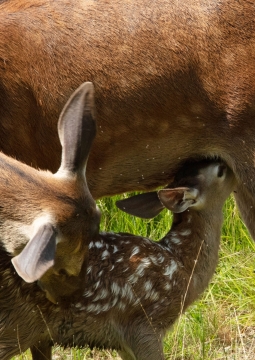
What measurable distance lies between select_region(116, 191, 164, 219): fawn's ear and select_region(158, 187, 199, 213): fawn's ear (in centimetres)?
21

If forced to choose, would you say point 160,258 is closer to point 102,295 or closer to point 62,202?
point 102,295

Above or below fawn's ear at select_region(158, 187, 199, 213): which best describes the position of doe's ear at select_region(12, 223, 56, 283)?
above

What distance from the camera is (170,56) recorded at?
6.20 m

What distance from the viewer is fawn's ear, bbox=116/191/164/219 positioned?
677 centimetres

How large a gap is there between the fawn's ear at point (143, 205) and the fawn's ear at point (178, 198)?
0.69ft

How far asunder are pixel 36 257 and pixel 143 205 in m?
1.68

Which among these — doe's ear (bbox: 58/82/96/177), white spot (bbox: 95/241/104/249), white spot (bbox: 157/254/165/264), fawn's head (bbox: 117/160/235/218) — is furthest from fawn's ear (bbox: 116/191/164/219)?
doe's ear (bbox: 58/82/96/177)

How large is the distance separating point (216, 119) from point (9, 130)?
3.34ft

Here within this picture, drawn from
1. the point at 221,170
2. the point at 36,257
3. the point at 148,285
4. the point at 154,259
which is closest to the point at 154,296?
the point at 148,285

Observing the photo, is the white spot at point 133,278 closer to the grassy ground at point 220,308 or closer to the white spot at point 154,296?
the white spot at point 154,296

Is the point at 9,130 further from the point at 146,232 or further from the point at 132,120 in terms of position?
the point at 146,232

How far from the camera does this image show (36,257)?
5.19 meters

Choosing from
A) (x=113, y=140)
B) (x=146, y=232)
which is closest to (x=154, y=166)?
(x=113, y=140)

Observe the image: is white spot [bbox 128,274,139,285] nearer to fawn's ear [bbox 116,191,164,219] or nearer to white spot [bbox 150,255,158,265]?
white spot [bbox 150,255,158,265]
